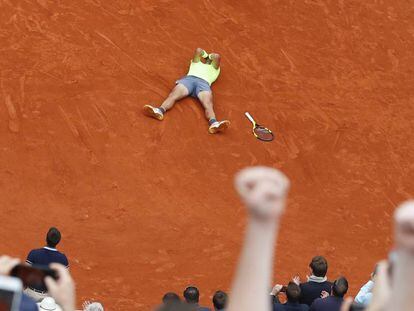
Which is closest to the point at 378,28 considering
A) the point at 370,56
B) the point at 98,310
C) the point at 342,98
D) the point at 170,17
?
the point at 370,56

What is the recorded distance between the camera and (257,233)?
9.42ft

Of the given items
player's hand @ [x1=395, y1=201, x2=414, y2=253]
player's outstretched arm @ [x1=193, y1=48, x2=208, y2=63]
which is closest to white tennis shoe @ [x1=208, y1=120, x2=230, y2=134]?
player's outstretched arm @ [x1=193, y1=48, x2=208, y2=63]

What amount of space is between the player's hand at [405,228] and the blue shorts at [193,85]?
1145 cm

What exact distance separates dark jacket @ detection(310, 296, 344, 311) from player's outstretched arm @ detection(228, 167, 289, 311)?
4920mm

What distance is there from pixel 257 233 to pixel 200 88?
11.4 meters

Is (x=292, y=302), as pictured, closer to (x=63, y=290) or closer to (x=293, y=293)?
(x=293, y=293)

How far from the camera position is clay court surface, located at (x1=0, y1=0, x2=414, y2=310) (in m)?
11.3

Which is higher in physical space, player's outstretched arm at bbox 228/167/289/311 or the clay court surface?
the clay court surface

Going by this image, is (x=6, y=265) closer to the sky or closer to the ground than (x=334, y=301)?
closer to the ground

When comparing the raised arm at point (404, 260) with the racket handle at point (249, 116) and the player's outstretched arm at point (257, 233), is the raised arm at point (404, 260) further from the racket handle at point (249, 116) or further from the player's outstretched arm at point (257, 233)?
the racket handle at point (249, 116)

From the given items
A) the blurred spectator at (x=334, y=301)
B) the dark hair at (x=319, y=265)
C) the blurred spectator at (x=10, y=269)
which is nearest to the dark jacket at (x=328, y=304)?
the blurred spectator at (x=334, y=301)

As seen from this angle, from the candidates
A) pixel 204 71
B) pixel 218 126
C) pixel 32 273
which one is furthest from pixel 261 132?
pixel 32 273

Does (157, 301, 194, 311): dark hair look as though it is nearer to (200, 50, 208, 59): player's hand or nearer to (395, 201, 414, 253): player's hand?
(395, 201, 414, 253): player's hand

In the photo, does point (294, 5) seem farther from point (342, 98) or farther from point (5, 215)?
point (5, 215)
